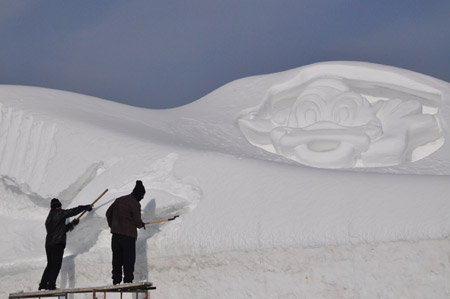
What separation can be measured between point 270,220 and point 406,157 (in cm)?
475

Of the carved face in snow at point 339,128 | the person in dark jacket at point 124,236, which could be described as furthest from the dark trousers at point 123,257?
the carved face in snow at point 339,128

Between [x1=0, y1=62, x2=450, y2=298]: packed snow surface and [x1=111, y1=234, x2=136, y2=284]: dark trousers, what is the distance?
2.63 feet

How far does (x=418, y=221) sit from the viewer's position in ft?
33.5

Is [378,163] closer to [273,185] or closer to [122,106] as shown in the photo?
[273,185]

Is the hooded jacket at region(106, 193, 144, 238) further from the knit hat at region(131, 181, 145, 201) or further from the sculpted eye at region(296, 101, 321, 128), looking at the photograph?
the sculpted eye at region(296, 101, 321, 128)

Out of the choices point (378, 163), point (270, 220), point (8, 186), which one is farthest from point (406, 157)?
point (8, 186)

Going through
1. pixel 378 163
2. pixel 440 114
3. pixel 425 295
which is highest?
pixel 440 114

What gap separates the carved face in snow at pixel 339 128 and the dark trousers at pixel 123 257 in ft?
16.6

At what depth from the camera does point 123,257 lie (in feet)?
35.8

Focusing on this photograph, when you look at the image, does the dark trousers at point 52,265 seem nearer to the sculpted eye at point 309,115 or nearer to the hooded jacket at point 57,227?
the hooded jacket at point 57,227

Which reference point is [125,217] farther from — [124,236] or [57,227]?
[57,227]

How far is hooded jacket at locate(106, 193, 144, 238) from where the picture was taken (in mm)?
10875

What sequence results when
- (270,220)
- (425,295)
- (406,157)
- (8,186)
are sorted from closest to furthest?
(425,295)
(270,220)
(8,186)
(406,157)

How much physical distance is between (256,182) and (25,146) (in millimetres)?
4818
